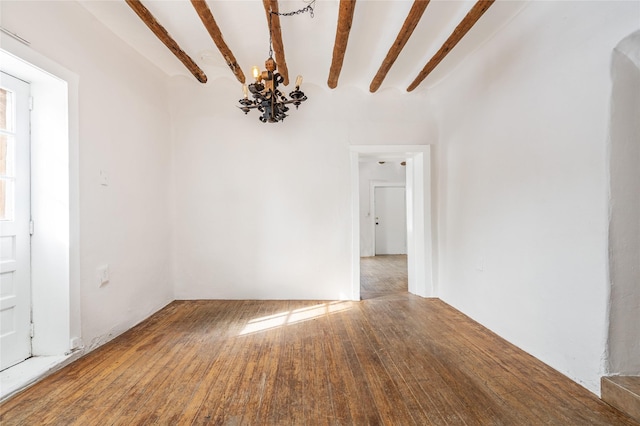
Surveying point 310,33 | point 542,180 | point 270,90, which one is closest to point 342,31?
point 310,33

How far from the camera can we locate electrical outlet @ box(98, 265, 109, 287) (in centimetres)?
256

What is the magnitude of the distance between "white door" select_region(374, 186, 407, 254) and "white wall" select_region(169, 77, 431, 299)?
440 centimetres

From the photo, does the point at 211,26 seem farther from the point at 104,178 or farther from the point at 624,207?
the point at 624,207

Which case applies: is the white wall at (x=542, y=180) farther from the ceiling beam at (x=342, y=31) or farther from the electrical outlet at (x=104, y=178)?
the electrical outlet at (x=104, y=178)

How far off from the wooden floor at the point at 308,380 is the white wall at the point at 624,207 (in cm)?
46

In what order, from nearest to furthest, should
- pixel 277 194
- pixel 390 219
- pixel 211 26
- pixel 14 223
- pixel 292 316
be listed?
pixel 14 223 → pixel 211 26 → pixel 292 316 → pixel 277 194 → pixel 390 219

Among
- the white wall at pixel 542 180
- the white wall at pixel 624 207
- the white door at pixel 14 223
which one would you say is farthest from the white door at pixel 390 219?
the white door at pixel 14 223

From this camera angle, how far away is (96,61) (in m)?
2.57

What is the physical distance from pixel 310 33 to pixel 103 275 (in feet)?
9.70

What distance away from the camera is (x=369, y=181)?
809 cm

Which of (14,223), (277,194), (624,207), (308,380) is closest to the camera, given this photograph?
(624,207)

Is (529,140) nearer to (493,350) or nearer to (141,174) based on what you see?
(493,350)

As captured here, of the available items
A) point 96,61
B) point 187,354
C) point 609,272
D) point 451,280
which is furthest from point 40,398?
point 451,280

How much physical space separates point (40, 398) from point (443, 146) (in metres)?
4.42
